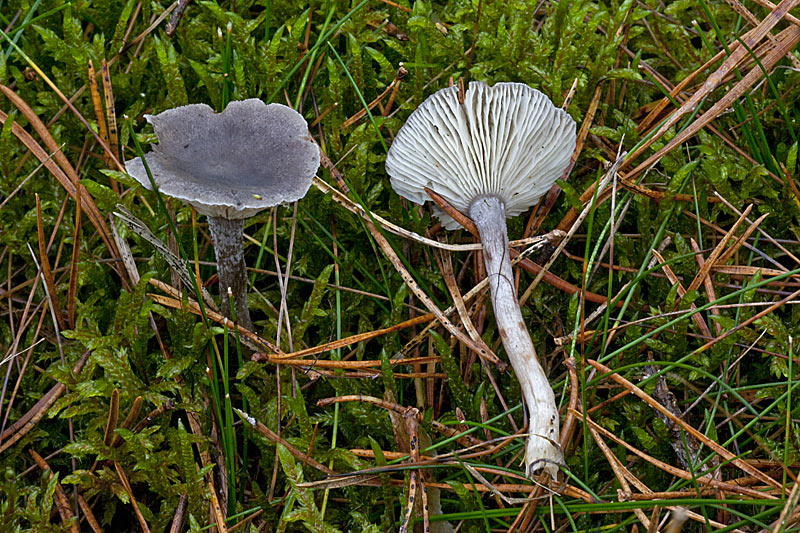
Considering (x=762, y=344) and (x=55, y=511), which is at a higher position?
(x=762, y=344)

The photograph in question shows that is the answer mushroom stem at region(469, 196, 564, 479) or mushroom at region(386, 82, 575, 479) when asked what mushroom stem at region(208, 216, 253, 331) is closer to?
mushroom at region(386, 82, 575, 479)

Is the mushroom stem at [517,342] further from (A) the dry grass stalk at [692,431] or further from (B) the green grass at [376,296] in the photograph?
(A) the dry grass stalk at [692,431]

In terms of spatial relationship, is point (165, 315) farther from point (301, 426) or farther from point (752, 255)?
point (752, 255)

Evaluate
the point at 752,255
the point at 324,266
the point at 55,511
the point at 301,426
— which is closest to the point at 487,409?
the point at 301,426

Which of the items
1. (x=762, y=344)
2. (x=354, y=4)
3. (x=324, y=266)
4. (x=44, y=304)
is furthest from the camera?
(x=354, y=4)

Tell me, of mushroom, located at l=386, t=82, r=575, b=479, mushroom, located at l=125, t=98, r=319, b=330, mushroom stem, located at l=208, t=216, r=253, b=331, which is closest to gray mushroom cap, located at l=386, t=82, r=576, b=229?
mushroom, located at l=386, t=82, r=575, b=479

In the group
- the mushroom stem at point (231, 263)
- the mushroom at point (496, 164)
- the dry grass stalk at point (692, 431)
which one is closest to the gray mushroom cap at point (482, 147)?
the mushroom at point (496, 164)

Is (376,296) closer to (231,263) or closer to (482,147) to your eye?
(231,263)
